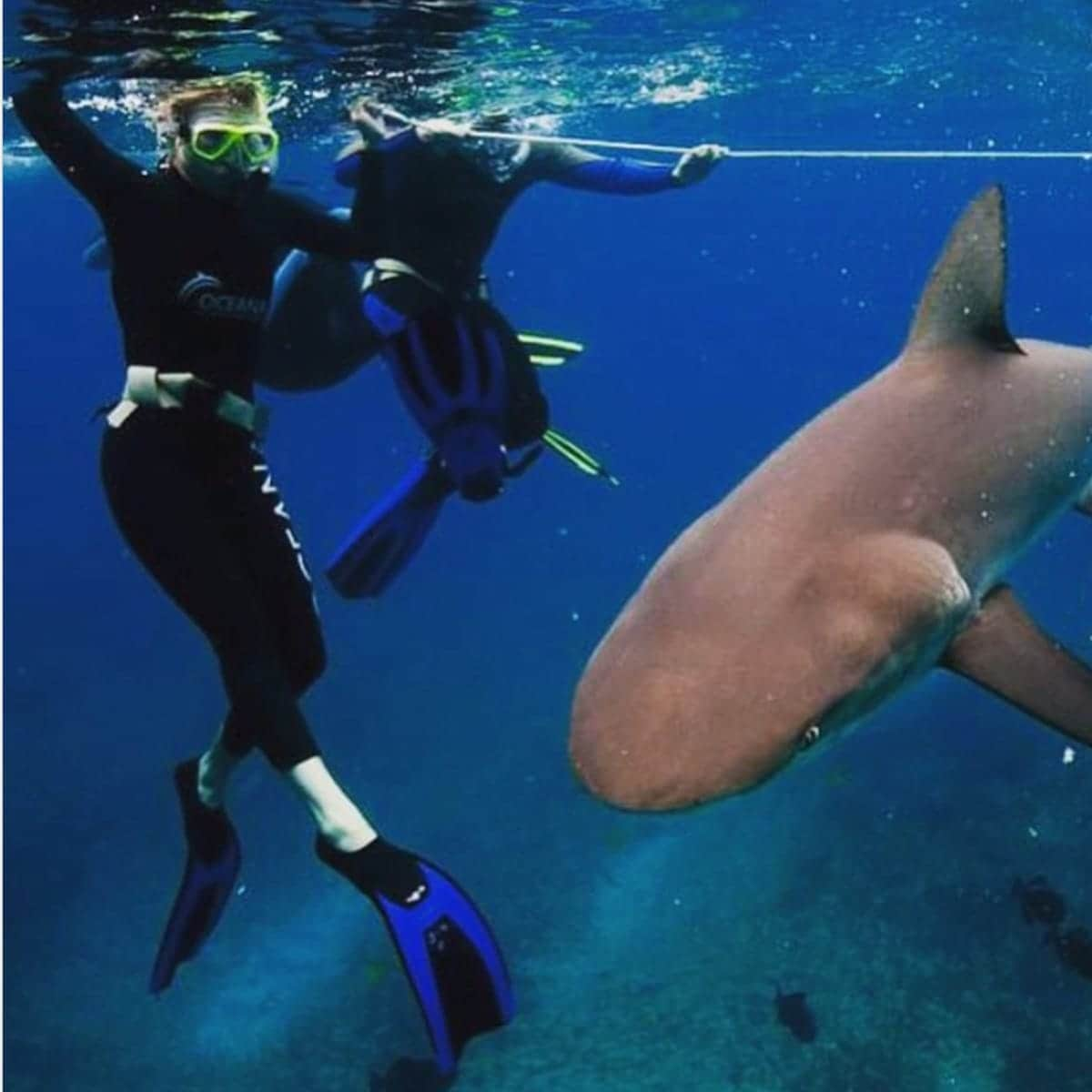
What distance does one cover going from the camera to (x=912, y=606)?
11.6 feet

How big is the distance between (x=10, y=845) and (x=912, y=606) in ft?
57.4

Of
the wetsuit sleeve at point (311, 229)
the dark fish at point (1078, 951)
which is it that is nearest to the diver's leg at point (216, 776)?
the wetsuit sleeve at point (311, 229)

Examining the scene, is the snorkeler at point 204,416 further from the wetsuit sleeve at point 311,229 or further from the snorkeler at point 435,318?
the snorkeler at point 435,318

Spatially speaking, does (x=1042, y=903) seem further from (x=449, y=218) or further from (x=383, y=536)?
(x=449, y=218)

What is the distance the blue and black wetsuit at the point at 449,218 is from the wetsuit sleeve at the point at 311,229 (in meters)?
1.03

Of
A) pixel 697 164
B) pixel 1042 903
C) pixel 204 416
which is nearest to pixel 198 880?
pixel 204 416

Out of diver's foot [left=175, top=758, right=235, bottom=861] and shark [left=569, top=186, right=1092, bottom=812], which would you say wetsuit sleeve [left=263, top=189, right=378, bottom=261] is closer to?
diver's foot [left=175, top=758, right=235, bottom=861]

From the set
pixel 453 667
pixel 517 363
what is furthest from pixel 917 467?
pixel 453 667

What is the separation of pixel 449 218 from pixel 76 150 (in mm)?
3390

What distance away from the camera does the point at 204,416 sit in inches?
230

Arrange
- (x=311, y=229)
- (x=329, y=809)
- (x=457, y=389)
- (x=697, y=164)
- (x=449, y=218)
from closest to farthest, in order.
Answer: (x=329, y=809) < (x=311, y=229) < (x=457, y=389) < (x=697, y=164) < (x=449, y=218)

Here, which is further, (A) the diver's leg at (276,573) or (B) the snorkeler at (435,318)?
(B) the snorkeler at (435,318)

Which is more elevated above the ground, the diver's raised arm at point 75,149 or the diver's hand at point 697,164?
the diver's raised arm at point 75,149

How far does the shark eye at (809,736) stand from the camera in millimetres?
3098
